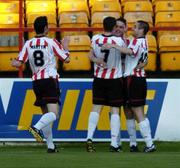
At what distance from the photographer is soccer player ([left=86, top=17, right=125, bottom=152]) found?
1005 cm

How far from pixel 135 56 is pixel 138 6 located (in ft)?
11.9

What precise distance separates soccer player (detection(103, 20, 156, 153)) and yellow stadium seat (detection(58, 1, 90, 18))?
3.28 metres

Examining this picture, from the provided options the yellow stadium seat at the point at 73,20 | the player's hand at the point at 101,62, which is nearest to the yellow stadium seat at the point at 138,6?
the yellow stadium seat at the point at 73,20

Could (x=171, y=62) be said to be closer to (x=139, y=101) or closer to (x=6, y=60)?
(x=139, y=101)

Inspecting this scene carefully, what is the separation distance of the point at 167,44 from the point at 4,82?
9.81 feet

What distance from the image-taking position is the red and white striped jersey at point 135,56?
9.99 m

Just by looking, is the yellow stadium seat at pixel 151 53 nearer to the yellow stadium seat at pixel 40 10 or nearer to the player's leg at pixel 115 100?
the yellow stadium seat at pixel 40 10

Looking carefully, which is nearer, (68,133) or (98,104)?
(98,104)

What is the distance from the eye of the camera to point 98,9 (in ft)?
43.9

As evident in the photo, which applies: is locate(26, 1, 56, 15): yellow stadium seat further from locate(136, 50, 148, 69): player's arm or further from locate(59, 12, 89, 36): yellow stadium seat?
locate(136, 50, 148, 69): player's arm

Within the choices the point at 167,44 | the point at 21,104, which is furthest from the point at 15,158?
the point at 167,44

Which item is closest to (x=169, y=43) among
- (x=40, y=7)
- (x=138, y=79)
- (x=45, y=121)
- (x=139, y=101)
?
(x=40, y=7)

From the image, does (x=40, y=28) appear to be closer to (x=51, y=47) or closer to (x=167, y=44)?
(x=51, y=47)

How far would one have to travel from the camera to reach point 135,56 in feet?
33.0
